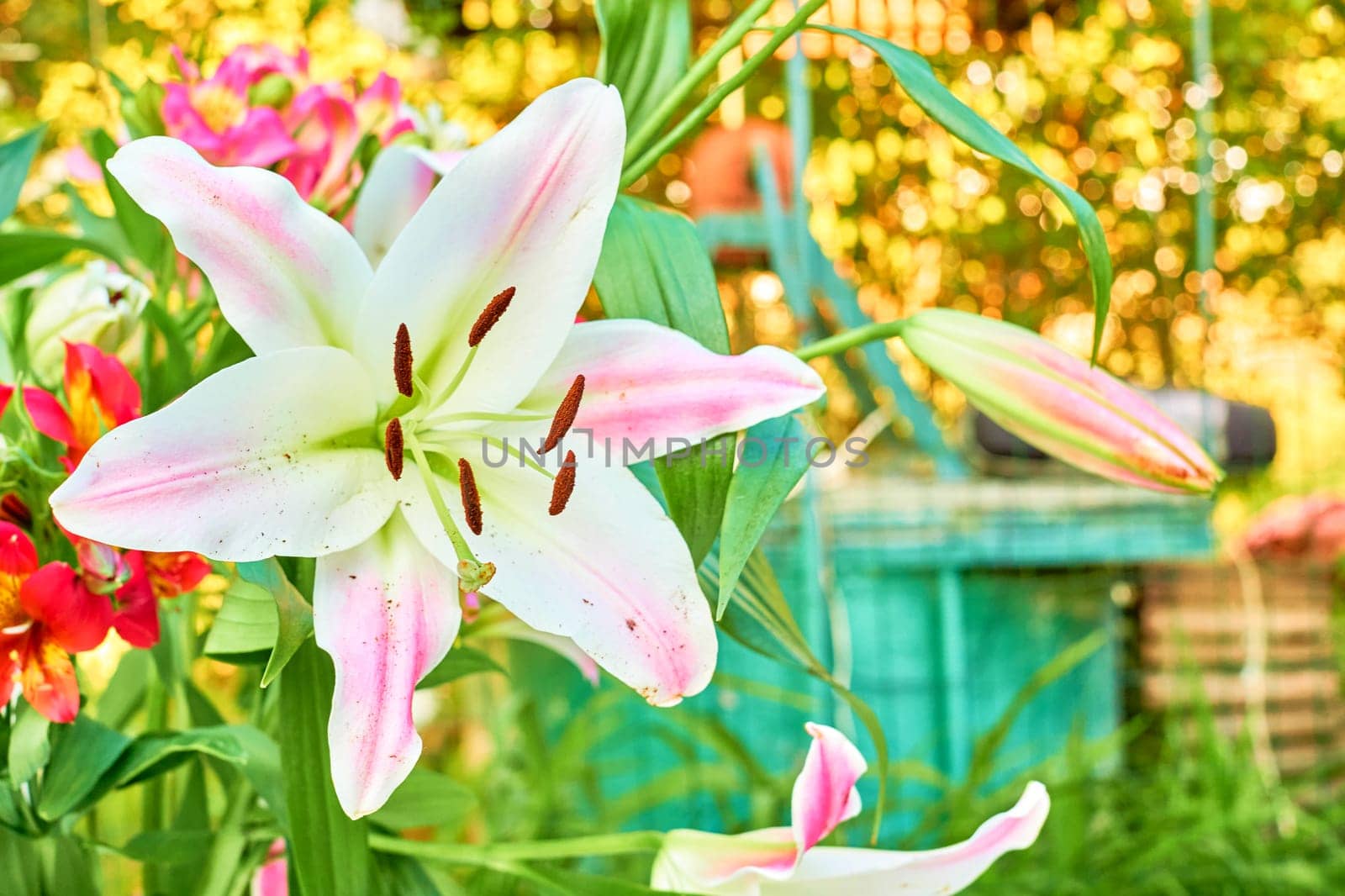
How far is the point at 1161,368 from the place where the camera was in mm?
2145

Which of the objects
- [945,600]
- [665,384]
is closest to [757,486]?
[665,384]

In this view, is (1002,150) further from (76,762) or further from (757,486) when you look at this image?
(76,762)

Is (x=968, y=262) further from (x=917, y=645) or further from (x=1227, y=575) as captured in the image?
(x=917, y=645)

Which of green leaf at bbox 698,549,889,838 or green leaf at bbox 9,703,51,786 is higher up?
green leaf at bbox 698,549,889,838

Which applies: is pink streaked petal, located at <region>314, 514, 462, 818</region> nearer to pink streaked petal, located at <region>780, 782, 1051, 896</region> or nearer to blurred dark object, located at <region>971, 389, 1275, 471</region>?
pink streaked petal, located at <region>780, 782, 1051, 896</region>

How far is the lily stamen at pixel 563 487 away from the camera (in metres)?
0.20

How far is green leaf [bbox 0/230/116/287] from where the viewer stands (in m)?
0.27

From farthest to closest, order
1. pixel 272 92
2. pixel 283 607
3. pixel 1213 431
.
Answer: pixel 1213 431, pixel 272 92, pixel 283 607

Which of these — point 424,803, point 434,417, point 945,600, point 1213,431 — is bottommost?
point 945,600

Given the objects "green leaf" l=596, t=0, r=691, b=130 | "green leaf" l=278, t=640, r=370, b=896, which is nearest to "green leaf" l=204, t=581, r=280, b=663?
"green leaf" l=278, t=640, r=370, b=896

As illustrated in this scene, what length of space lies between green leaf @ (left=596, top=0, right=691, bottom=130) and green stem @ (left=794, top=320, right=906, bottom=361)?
0.06 m

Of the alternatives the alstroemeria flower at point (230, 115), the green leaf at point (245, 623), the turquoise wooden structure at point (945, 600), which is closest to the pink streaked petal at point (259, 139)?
the alstroemeria flower at point (230, 115)

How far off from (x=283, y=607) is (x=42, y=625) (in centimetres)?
6

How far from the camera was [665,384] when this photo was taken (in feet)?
0.69
